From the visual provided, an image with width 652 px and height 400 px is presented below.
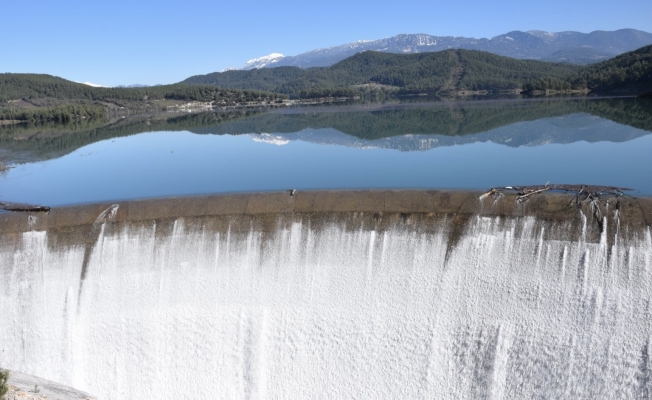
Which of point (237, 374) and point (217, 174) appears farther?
point (217, 174)

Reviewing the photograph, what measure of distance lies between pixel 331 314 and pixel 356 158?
12.0 m

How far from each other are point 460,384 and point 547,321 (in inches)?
84.6

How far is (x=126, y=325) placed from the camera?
12.5 metres

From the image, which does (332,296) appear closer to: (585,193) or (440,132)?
(585,193)

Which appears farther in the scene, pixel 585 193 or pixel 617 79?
pixel 617 79

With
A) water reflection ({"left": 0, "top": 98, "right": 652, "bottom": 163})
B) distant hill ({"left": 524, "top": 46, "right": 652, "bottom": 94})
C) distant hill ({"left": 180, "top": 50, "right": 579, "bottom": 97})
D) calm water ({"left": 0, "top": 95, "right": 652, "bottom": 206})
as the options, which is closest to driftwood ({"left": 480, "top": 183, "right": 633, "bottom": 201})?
calm water ({"left": 0, "top": 95, "right": 652, "bottom": 206})

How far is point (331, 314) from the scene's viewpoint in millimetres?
11961

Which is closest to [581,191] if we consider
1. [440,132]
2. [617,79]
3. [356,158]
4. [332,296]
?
[332,296]

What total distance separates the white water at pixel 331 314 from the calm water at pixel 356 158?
5663 mm

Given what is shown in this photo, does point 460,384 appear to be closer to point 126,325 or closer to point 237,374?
point 237,374

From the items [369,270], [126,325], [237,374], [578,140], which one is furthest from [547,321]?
[578,140]

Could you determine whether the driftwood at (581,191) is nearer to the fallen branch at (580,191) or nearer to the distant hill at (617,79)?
the fallen branch at (580,191)

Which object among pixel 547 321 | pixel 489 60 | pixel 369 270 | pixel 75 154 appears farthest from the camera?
pixel 489 60

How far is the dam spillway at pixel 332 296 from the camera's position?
33.9 ft
